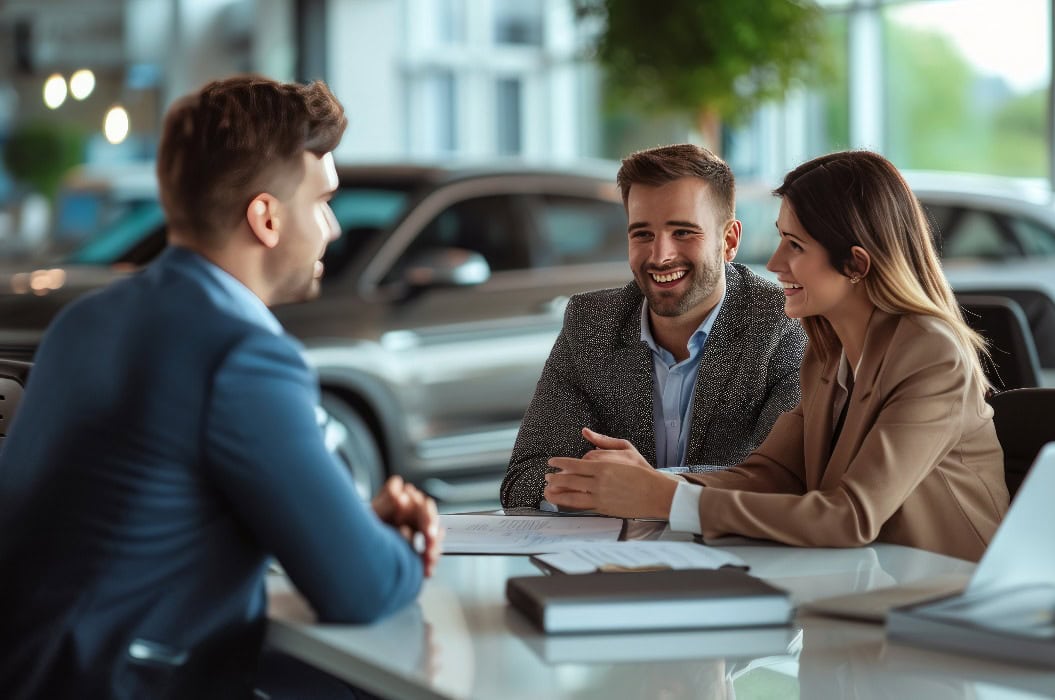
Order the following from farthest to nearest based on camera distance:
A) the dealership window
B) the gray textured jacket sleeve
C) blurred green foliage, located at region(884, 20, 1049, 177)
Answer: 1. blurred green foliage, located at region(884, 20, 1049, 177)
2. the dealership window
3. the gray textured jacket sleeve

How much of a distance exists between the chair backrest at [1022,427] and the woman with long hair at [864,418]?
0.67 feet

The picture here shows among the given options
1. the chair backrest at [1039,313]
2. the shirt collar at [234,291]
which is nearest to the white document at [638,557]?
the shirt collar at [234,291]

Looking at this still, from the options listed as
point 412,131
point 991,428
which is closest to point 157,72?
point 412,131

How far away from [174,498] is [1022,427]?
5.15ft

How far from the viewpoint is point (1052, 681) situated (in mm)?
1425

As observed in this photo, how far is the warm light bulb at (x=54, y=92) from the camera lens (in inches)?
519

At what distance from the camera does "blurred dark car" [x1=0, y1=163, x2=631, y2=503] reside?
18.0ft

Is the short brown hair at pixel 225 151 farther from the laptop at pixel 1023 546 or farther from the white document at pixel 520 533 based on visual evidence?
the laptop at pixel 1023 546

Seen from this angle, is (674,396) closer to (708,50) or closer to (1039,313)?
(1039,313)

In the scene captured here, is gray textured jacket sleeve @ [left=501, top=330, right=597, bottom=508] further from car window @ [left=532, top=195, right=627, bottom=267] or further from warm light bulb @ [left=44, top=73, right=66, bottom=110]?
warm light bulb @ [left=44, top=73, right=66, bottom=110]

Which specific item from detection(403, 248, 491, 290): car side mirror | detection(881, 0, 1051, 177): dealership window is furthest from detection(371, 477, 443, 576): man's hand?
detection(881, 0, 1051, 177): dealership window

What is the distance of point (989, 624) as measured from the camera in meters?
1.51

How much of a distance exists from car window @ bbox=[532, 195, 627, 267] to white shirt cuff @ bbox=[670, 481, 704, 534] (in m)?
3.87

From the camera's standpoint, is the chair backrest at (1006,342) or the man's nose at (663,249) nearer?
the man's nose at (663,249)
